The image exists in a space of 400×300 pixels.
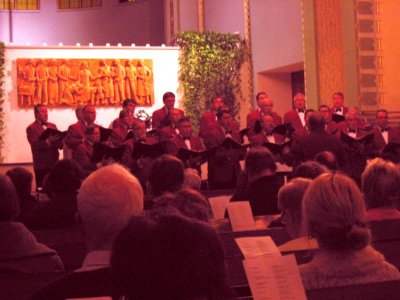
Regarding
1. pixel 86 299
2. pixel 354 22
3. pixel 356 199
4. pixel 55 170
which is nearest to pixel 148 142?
pixel 55 170

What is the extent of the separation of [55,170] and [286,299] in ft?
12.3

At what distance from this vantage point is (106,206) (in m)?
3.03

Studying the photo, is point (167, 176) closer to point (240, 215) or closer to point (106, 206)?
point (240, 215)

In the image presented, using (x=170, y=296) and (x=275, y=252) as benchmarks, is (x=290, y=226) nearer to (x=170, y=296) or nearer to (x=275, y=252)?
(x=275, y=252)

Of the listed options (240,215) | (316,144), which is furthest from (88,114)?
(240,215)

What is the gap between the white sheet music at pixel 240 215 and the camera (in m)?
5.20

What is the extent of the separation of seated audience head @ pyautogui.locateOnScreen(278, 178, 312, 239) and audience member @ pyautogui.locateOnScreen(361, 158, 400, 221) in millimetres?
538

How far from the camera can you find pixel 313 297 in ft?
8.63

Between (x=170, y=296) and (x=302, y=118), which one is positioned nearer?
(x=170, y=296)

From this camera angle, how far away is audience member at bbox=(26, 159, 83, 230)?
553cm

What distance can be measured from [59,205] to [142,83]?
1169cm

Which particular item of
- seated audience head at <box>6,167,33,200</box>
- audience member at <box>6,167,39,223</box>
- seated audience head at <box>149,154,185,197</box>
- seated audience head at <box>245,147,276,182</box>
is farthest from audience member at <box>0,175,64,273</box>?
seated audience head at <box>245,147,276,182</box>

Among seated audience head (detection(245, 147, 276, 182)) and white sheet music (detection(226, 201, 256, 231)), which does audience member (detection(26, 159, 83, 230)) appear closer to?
white sheet music (detection(226, 201, 256, 231))

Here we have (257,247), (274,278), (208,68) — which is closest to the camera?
(274,278)
